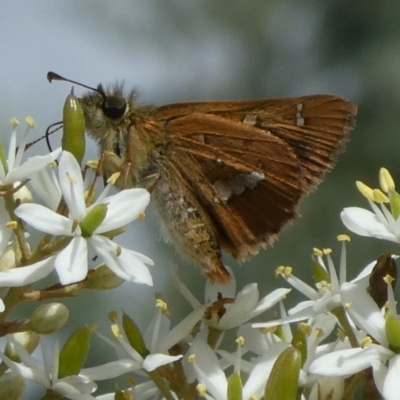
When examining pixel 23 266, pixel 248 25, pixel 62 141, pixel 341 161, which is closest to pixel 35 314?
pixel 23 266

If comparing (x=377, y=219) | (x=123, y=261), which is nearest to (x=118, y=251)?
(x=123, y=261)

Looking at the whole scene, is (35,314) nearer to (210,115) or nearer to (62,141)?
(62,141)

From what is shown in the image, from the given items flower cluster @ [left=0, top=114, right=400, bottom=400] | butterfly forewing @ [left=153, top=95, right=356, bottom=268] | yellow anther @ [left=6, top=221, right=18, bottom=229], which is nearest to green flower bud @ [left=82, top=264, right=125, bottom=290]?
flower cluster @ [left=0, top=114, right=400, bottom=400]

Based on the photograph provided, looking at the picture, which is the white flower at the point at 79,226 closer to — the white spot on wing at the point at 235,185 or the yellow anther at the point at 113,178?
the yellow anther at the point at 113,178

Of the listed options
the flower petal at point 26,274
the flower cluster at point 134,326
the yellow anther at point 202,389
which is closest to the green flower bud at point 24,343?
the flower cluster at point 134,326

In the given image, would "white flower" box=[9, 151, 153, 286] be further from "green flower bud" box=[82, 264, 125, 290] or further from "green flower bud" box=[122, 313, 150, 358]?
"green flower bud" box=[122, 313, 150, 358]

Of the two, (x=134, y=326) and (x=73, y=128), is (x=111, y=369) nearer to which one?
(x=134, y=326)
